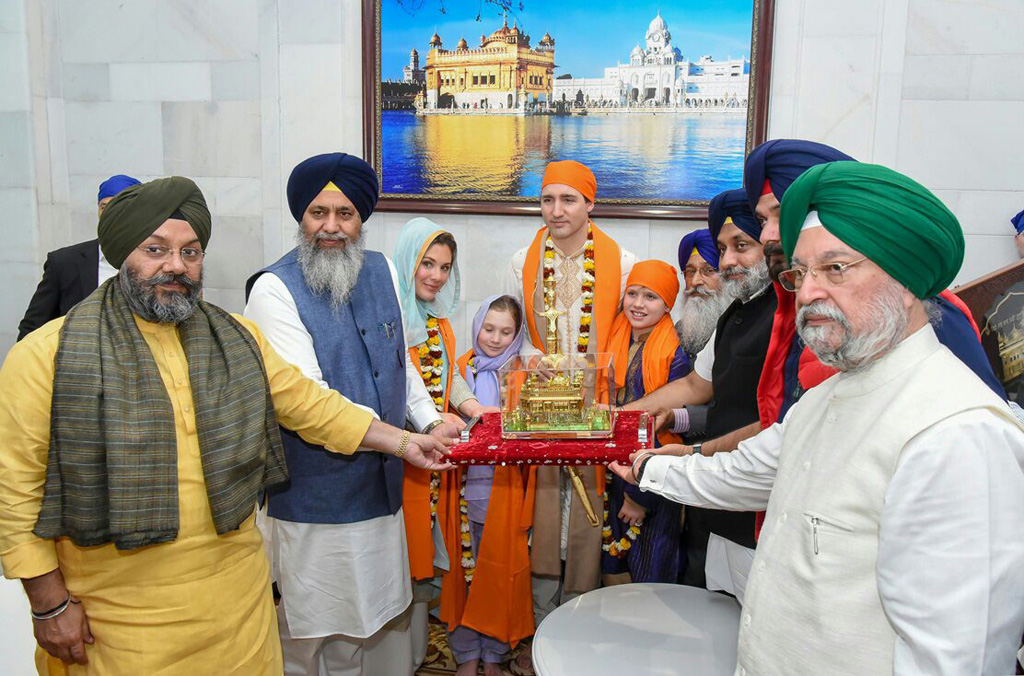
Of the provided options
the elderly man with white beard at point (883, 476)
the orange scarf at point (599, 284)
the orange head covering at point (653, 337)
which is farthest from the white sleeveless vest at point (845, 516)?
the orange scarf at point (599, 284)

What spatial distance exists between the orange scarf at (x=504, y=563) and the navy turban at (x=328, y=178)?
147cm

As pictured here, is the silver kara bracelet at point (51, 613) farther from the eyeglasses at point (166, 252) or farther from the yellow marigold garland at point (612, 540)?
the yellow marigold garland at point (612, 540)

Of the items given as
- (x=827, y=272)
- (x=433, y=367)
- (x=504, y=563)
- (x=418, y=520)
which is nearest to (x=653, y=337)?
(x=433, y=367)

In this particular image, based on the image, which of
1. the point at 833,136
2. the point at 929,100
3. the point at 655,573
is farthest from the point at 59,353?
the point at 929,100

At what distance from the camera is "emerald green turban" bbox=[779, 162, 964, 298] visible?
1.66 m

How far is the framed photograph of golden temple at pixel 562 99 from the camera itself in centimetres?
514

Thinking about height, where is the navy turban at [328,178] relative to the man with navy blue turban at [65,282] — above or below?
above

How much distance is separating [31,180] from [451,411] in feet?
13.7

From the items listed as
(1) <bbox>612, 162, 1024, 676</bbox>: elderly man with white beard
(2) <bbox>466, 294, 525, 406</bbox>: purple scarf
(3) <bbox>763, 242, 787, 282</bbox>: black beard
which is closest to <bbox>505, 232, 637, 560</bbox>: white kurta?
(2) <bbox>466, 294, 525, 406</bbox>: purple scarf

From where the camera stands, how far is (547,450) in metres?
→ 2.77

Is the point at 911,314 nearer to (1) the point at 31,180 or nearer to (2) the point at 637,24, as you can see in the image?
(2) the point at 637,24

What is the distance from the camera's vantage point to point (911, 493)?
1487mm

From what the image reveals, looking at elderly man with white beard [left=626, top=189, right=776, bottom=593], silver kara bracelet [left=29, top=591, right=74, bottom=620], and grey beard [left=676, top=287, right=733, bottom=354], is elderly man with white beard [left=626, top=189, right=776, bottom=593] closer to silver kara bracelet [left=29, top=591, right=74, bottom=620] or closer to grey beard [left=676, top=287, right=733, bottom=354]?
grey beard [left=676, top=287, right=733, bottom=354]

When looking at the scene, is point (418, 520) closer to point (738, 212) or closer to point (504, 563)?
point (504, 563)
